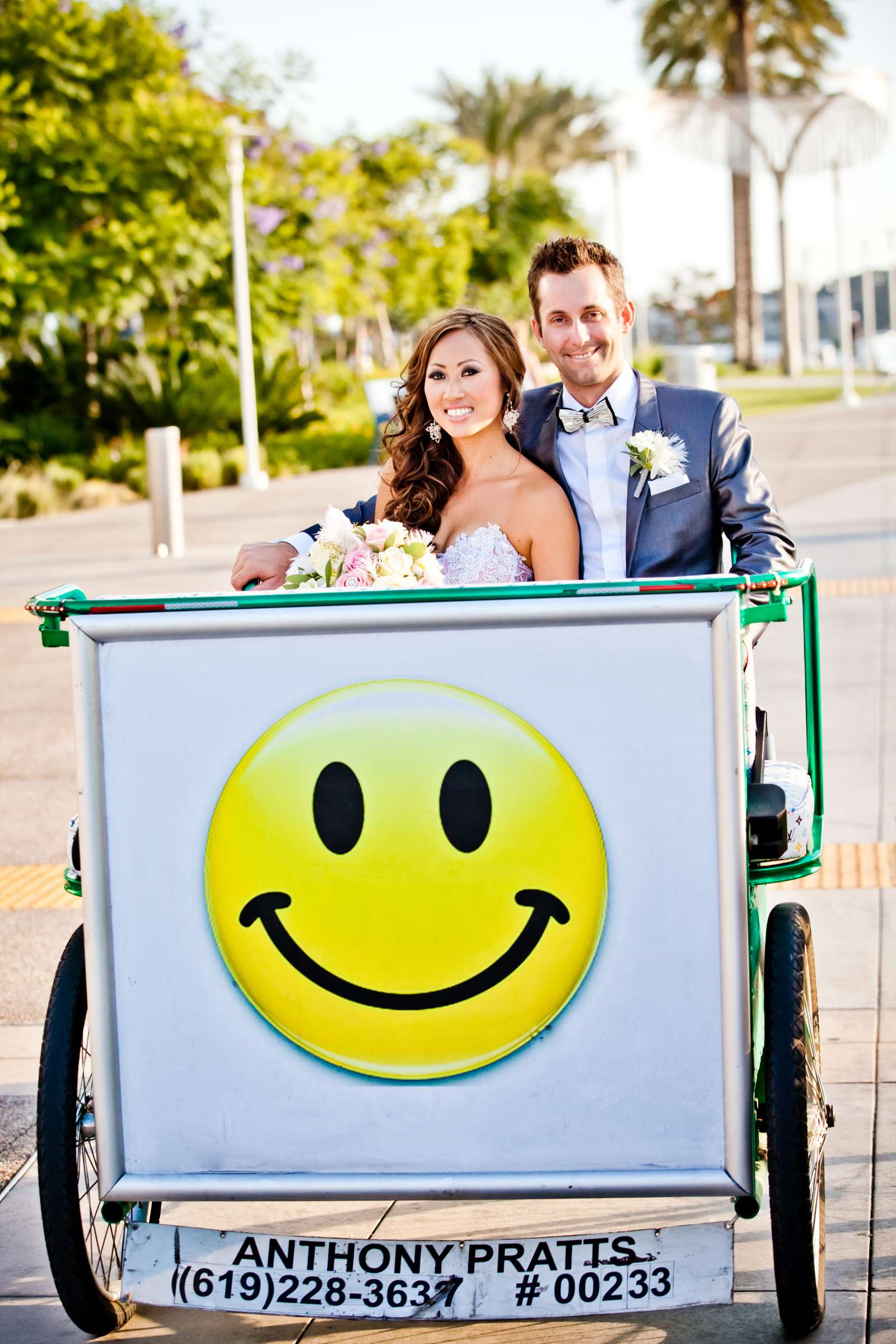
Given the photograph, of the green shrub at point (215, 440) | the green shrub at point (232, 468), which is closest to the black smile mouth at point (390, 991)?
the green shrub at point (232, 468)

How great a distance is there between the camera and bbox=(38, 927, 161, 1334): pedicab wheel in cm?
280

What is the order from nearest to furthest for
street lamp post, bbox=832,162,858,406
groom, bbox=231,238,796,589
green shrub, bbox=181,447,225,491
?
groom, bbox=231,238,796,589 → green shrub, bbox=181,447,225,491 → street lamp post, bbox=832,162,858,406

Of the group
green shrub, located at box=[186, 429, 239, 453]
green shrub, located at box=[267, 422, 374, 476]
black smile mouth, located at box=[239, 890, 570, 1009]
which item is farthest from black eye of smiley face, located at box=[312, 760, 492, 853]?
green shrub, located at box=[186, 429, 239, 453]

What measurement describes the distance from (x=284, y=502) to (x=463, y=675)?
16.2 meters

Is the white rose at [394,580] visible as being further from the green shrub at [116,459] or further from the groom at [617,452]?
the green shrub at [116,459]

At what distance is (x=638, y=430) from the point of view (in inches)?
147

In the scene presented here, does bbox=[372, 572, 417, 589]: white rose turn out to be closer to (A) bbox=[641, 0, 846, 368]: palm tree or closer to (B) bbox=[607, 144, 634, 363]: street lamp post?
(B) bbox=[607, 144, 634, 363]: street lamp post

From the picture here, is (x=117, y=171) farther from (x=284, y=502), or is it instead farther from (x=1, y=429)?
(x=284, y=502)

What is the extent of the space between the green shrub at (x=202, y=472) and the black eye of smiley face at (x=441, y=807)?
61.5 ft

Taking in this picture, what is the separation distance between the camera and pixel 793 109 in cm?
3484

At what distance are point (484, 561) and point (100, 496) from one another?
17.2 meters

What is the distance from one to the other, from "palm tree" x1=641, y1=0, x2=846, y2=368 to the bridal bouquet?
133 feet

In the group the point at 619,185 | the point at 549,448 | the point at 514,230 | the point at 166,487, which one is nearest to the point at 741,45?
the point at 514,230

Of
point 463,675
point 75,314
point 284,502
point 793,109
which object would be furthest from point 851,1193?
point 793,109
